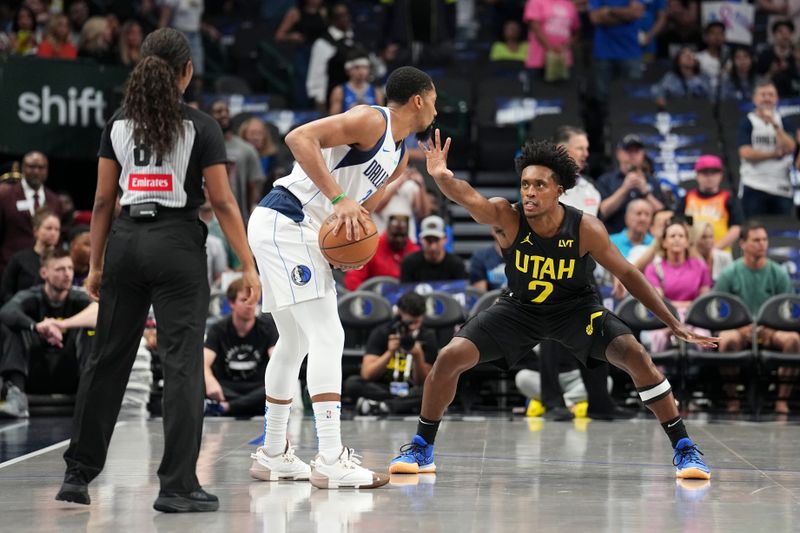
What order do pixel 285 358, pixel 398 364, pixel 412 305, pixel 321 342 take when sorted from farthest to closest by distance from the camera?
pixel 398 364 → pixel 412 305 → pixel 285 358 → pixel 321 342

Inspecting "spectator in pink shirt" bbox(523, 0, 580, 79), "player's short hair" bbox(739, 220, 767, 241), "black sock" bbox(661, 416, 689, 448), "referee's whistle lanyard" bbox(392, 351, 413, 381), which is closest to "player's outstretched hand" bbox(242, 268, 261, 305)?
"black sock" bbox(661, 416, 689, 448)

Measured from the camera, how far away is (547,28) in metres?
16.0

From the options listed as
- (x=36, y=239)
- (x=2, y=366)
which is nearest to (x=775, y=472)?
(x=2, y=366)

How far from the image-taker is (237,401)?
412 inches

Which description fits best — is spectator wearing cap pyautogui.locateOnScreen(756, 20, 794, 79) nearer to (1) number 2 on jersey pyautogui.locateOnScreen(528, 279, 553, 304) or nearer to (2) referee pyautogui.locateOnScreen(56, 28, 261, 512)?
(1) number 2 on jersey pyautogui.locateOnScreen(528, 279, 553, 304)

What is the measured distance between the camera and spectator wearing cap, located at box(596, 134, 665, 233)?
12727 millimetres

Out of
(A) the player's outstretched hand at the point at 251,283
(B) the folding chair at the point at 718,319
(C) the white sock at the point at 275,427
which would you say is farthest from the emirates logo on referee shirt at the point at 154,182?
(B) the folding chair at the point at 718,319

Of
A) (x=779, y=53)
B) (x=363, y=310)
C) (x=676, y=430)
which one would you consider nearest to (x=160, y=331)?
(x=676, y=430)

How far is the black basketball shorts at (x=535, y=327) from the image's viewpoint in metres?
6.92

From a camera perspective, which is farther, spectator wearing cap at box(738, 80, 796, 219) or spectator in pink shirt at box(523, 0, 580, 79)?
spectator in pink shirt at box(523, 0, 580, 79)

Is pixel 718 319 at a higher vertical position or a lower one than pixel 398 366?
higher

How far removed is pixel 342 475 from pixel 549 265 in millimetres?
1576

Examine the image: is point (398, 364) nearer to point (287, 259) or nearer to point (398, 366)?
point (398, 366)

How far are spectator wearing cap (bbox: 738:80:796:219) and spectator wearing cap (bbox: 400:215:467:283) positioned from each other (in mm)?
3953
